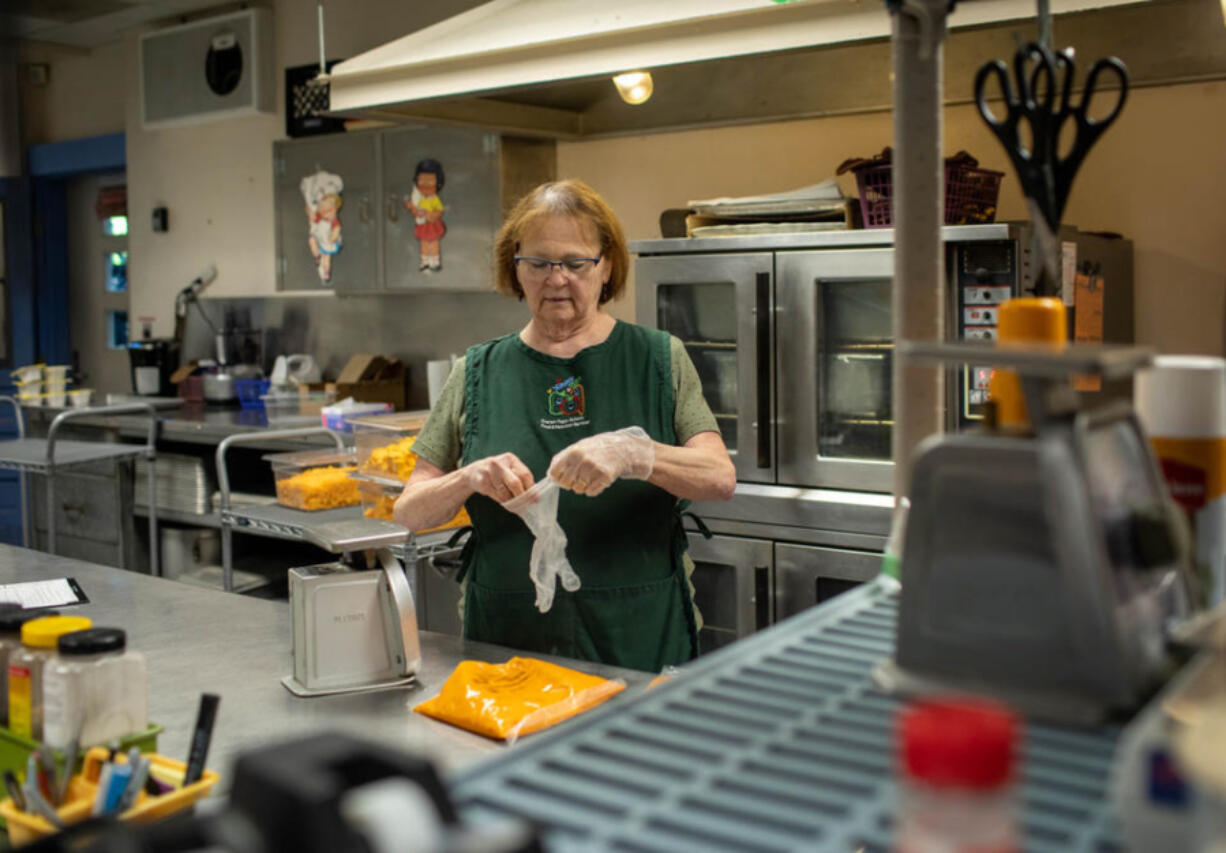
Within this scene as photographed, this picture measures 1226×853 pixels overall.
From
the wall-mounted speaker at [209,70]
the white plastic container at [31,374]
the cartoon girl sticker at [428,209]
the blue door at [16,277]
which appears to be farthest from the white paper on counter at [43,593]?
the blue door at [16,277]

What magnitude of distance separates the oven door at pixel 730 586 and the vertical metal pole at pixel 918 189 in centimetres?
286

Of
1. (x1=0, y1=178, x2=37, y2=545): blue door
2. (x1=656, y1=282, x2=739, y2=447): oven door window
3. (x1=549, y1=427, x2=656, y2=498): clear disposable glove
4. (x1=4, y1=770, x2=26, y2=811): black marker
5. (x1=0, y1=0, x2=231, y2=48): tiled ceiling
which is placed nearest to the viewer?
(x1=4, y1=770, x2=26, y2=811): black marker

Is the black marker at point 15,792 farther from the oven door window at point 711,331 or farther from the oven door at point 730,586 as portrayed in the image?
the oven door window at point 711,331

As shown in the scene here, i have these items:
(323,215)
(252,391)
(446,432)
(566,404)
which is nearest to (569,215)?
(566,404)

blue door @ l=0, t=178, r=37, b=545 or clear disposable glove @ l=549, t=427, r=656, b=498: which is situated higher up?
blue door @ l=0, t=178, r=37, b=545

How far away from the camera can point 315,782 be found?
58 cm

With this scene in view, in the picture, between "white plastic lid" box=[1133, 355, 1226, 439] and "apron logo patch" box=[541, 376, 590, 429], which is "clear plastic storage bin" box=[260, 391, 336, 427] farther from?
"white plastic lid" box=[1133, 355, 1226, 439]

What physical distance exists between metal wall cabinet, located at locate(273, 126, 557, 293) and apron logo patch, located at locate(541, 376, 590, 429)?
266 centimetres

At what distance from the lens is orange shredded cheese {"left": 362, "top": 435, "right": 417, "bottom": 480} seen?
362 centimetres

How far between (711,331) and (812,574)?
91 cm

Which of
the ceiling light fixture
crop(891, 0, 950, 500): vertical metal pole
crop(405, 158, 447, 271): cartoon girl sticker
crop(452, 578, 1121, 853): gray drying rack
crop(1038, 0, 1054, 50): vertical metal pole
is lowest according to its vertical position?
crop(452, 578, 1121, 853): gray drying rack

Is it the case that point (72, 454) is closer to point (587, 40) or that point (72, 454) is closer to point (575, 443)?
point (587, 40)

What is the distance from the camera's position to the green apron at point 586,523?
2.49 meters

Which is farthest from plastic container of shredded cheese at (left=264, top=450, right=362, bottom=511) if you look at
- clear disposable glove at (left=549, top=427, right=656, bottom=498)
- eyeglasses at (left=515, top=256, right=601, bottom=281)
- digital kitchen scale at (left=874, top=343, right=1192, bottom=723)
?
digital kitchen scale at (left=874, top=343, right=1192, bottom=723)
